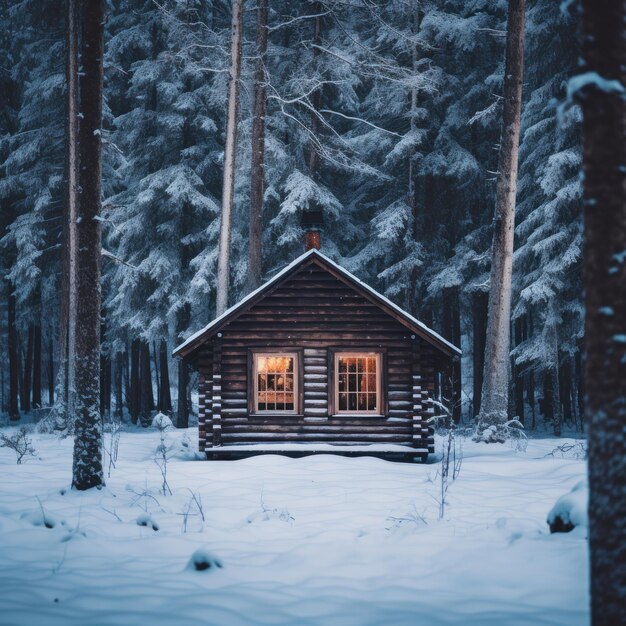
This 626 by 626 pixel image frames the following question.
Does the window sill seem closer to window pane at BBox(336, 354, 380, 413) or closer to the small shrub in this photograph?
window pane at BBox(336, 354, 380, 413)

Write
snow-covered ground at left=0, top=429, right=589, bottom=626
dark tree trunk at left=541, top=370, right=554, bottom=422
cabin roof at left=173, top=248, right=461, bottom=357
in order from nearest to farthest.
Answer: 1. snow-covered ground at left=0, top=429, right=589, bottom=626
2. cabin roof at left=173, top=248, right=461, bottom=357
3. dark tree trunk at left=541, top=370, right=554, bottom=422

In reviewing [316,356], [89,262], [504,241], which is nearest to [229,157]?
[316,356]

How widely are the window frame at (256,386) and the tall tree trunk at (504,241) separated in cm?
509

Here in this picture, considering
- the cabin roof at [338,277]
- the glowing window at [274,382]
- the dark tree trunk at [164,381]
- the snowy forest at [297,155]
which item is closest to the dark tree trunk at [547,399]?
the snowy forest at [297,155]

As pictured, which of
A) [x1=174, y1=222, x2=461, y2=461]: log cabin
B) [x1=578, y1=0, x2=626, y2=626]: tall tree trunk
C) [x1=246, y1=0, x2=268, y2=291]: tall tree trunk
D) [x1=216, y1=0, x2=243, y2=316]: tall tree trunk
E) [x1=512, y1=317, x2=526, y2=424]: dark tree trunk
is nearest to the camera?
[x1=578, y1=0, x2=626, y2=626]: tall tree trunk

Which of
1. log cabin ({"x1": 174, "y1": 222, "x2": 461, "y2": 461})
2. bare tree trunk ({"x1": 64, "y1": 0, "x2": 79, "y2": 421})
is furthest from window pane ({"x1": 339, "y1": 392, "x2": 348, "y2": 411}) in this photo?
bare tree trunk ({"x1": 64, "y1": 0, "x2": 79, "y2": 421})

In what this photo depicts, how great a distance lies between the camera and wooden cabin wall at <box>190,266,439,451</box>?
1489cm

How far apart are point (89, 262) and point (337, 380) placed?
7.67 m

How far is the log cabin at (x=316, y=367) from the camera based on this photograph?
48.8 ft

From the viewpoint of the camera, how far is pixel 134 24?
961 inches

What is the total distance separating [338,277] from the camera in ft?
48.5

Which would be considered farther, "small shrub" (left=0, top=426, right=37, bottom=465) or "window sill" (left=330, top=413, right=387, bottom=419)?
"window sill" (left=330, top=413, right=387, bottom=419)

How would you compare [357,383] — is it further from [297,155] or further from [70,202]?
[70,202]

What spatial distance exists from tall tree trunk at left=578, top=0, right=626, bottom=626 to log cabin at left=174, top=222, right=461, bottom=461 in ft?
36.4
